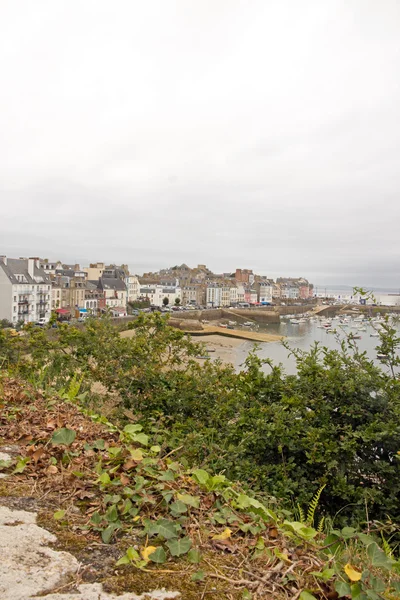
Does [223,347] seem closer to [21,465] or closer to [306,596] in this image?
[21,465]

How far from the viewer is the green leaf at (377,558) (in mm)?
2160

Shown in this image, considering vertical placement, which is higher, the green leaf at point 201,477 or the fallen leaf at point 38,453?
the fallen leaf at point 38,453

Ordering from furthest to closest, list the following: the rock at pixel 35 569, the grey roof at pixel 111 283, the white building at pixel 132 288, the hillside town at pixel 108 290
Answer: the white building at pixel 132 288 < the grey roof at pixel 111 283 < the hillside town at pixel 108 290 < the rock at pixel 35 569

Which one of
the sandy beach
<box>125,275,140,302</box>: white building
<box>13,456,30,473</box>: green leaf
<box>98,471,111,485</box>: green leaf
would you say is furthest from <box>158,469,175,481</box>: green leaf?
<box>125,275,140,302</box>: white building

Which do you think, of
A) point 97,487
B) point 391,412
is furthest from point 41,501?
point 391,412

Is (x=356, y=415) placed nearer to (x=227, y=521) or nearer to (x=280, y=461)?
(x=280, y=461)

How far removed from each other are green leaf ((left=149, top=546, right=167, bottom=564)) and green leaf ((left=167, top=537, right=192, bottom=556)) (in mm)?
56

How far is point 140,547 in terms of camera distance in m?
2.27

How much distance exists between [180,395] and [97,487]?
5958 millimetres

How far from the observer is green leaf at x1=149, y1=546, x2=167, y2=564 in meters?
2.15

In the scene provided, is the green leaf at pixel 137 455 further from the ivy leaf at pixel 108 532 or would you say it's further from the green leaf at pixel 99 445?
the ivy leaf at pixel 108 532

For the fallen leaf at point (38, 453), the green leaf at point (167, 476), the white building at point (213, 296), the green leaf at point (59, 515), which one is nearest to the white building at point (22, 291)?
the fallen leaf at point (38, 453)

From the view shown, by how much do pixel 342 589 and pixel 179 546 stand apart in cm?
85

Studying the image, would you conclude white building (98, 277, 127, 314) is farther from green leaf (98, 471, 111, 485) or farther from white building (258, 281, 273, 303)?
green leaf (98, 471, 111, 485)
